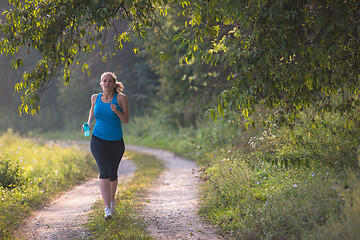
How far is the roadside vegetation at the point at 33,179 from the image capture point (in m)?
7.54

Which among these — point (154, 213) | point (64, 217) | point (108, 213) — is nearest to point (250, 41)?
point (108, 213)

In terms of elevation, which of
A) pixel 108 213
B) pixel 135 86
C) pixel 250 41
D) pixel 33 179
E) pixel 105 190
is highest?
pixel 250 41

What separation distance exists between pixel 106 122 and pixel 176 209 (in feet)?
8.04

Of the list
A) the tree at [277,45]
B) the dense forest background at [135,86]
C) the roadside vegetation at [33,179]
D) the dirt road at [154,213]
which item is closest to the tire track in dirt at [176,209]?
the dirt road at [154,213]

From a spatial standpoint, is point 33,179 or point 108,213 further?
point 33,179

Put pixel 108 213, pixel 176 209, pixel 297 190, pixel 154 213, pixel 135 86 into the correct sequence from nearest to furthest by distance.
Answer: pixel 297 190 → pixel 108 213 → pixel 154 213 → pixel 176 209 → pixel 135 86

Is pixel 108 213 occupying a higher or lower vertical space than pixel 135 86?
lower

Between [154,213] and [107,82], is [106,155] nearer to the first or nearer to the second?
[107,82]

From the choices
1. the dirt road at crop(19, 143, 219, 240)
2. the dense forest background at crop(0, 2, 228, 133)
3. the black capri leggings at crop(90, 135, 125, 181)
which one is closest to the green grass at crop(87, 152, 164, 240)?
the dirt road at crop(19, 143, 219, 240)

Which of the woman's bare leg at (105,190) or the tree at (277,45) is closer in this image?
the tree at (277,45)

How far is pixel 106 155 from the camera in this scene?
22.4ft

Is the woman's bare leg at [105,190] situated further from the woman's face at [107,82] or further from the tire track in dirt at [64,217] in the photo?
the woman's face at [107,82]

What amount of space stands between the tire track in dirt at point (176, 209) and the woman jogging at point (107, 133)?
958 mm

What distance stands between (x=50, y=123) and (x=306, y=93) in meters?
46.5
